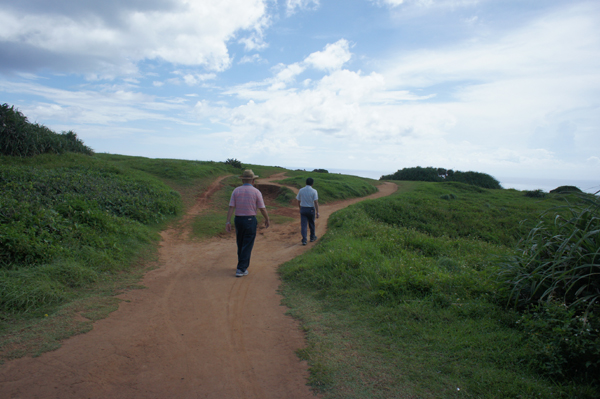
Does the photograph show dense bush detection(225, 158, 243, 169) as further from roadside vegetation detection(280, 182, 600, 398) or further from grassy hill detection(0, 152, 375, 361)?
roadside vegetation detection(280, 182, 600, 398)

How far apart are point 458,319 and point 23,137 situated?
15815 mm

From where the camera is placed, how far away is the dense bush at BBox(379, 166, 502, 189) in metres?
32.1

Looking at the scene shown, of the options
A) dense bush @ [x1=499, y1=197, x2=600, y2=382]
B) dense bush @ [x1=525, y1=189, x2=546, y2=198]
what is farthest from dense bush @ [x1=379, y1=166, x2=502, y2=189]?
dense bush @ [x1=499, y1=197, x2=600, y2=382]

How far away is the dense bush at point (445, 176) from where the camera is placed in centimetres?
3212

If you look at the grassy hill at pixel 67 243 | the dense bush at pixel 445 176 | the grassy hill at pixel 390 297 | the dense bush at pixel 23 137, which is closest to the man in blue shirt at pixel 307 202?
the grassy hill at pixel 390 297

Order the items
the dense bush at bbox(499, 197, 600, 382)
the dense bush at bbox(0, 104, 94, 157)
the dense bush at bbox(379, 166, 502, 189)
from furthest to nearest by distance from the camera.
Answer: the dense bush at bbox(379, 166, 502, 189) < the dense bush at bbox(0, 104, 94, 157) < the dense bush at bbox(499, 197, 600, 382)

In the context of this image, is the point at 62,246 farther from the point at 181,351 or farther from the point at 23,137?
the point at 23,137

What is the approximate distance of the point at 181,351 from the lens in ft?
11.6

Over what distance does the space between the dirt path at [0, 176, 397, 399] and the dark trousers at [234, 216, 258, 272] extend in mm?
346

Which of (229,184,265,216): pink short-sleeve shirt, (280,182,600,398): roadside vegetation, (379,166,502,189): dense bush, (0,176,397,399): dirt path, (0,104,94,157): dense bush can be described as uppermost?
(0,104,94,157): dense bush

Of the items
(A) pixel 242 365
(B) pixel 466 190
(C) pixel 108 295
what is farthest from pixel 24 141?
(B) pixel 466 190

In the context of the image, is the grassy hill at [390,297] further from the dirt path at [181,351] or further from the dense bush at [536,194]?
the dense bush at [536,194]

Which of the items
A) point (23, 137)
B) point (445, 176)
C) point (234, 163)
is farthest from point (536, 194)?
point (23, 137)

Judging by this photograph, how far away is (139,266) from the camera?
6.59m
